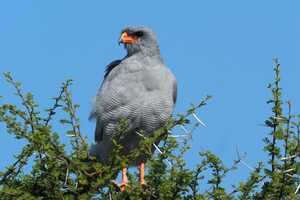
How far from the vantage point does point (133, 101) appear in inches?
300

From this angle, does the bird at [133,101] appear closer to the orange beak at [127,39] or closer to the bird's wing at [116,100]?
the bird's wing at [116,100]

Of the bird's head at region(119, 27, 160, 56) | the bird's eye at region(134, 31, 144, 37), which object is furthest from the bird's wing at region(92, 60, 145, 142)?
the bird's eye at region(134, 31, 144, 37)

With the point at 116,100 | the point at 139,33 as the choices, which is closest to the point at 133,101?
the point at 116,100

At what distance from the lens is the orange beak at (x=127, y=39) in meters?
8.26

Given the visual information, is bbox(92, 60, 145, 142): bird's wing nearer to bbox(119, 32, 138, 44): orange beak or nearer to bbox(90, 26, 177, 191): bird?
bbox(90, 26, 177, 191): bird

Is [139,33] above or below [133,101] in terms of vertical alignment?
Result: above

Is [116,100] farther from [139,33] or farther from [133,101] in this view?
[139,33]

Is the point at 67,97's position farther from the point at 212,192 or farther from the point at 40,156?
the point at 212,192

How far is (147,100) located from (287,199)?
242cm

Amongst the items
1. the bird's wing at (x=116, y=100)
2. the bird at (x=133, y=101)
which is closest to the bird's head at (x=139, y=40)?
the bird at (x=133, y=101)

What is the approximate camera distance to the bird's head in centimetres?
827

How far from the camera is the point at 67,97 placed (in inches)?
236

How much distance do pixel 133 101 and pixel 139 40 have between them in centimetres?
97

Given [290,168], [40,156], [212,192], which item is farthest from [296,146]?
[40,156]
